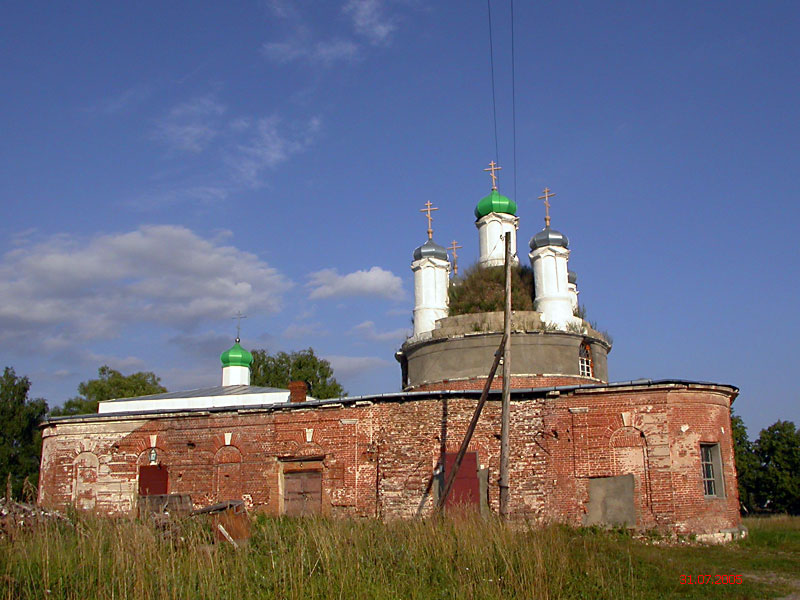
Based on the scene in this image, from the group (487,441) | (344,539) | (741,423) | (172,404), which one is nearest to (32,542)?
(344,539)

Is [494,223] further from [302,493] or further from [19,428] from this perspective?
[19,428]

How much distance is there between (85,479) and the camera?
2183 cm

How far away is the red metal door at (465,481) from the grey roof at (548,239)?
867 centimetres

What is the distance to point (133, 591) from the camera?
7.85 m

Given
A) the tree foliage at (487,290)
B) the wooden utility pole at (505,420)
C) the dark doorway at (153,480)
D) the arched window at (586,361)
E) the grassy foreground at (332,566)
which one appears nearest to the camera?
the grassy foreground at (332,566)

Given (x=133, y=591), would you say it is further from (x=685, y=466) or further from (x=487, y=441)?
(x=685, y=466)

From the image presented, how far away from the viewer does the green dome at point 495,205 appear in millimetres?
26594

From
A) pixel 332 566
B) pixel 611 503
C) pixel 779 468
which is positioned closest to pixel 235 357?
pixel 611 503

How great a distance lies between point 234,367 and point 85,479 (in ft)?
37.3

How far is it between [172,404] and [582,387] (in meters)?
16.4

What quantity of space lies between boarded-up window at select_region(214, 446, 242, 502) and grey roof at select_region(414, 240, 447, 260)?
9.29m

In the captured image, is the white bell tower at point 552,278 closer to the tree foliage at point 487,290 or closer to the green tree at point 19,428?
the tree foliage at point 487,290

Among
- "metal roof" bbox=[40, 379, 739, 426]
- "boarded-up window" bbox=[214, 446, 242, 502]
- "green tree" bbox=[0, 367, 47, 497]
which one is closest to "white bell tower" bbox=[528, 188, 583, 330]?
"metal roof" bbox=[40, 379, 739, 426]

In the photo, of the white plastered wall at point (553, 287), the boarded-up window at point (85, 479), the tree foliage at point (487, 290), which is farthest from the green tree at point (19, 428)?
the white plastered wall at point (553, 287)
